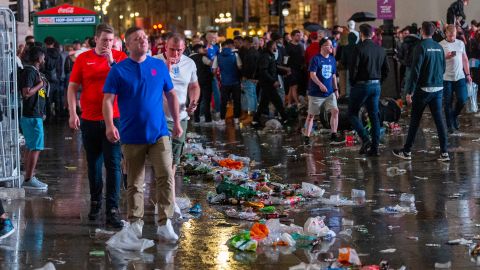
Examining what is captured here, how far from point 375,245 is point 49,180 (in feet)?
19.1

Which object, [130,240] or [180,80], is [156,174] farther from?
[180,80]

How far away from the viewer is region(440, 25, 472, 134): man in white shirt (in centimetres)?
1723

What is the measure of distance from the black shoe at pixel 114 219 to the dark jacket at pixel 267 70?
37.7ft

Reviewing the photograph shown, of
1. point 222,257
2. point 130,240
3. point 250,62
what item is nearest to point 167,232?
point 130,240

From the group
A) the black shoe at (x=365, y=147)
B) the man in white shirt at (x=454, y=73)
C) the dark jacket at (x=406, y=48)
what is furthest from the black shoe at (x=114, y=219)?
the dark jacket at (x=406, y=48)

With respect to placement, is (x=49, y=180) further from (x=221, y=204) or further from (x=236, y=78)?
(x=236, y=78)

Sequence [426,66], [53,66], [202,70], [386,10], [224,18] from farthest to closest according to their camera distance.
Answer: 1. [224,18]
2. [386,10]
3. [53,66]
4. [202,70]
5. [426,66]

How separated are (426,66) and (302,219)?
491cm

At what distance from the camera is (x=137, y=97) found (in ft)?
29.6

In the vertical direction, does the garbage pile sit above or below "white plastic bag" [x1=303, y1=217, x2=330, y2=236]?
below

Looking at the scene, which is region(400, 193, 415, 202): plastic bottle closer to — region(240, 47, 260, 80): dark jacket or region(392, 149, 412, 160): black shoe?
region(392, 149, 412, 160): black shoe

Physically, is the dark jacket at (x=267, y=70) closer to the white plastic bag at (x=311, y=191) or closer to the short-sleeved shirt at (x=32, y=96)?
the short-sleeved shirt at (x=32, y=96)

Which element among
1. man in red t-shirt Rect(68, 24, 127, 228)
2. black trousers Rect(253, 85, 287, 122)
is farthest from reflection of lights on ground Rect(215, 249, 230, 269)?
black trousers Rect(253, 85, 287, 122)

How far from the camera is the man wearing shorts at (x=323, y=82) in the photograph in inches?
653
